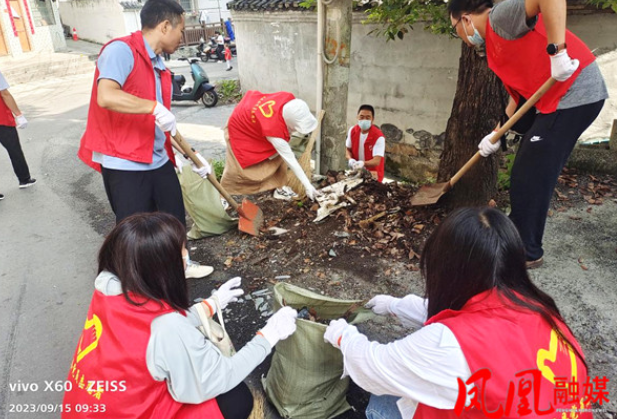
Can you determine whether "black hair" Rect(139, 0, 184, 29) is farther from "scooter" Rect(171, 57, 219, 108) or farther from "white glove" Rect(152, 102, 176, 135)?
"scooter" Rect(171, 57, 219, 108)

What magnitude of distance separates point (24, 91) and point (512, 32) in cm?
1503

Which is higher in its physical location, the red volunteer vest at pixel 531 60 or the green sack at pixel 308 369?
the red volunteer vest at pixel 531 60

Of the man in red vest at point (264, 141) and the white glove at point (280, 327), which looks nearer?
the white glove at point (280, 327)

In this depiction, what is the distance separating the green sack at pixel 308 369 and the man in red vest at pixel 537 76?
144 centimetres

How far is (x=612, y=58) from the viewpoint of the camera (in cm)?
Result: 521

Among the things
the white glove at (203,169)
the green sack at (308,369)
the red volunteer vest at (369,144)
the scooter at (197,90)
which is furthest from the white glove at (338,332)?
the scooter at (197,90)

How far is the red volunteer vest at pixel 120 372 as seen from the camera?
1500mm

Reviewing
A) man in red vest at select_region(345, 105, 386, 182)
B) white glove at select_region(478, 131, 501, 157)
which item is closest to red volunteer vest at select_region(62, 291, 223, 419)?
white glove at select_region(478, 131, 501, 157)

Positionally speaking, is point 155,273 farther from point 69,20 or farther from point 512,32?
point 69,20

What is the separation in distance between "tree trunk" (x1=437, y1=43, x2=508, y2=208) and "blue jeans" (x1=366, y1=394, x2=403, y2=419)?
7.86 feet

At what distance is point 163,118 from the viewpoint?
2.79m

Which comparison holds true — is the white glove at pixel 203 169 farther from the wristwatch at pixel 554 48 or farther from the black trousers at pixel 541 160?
the wristwatch at pixel 554 48

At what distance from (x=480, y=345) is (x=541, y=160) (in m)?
1.82

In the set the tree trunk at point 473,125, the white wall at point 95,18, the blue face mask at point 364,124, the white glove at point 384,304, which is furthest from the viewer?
the white wall at point 95,18
